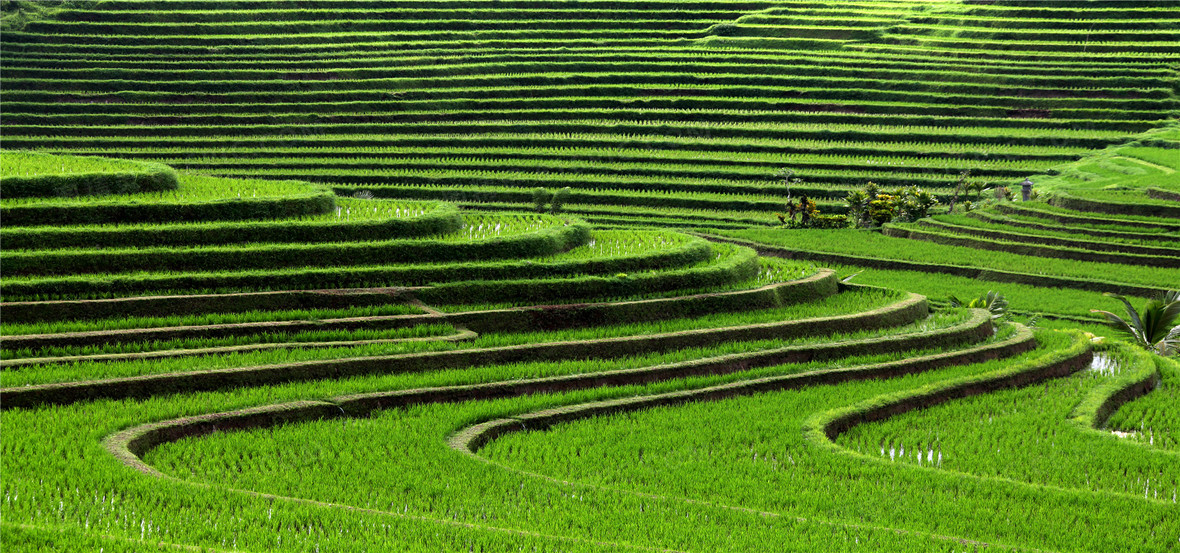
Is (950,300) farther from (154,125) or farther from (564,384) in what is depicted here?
(154,125)

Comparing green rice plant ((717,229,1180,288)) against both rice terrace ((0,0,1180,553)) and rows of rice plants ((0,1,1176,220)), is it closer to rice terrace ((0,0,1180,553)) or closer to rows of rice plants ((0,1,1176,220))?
rice terrace ((0,0,1180,553))

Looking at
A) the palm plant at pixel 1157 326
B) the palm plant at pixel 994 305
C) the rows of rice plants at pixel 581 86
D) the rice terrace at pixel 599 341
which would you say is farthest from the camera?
the rows of rice plants at pixel 581 86

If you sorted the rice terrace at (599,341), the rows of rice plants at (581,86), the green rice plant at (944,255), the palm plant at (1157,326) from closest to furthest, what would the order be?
the rice terrace at (599,341), the palm plant at (1157,326), the green rice plant at (944,255), the rows of rice plants at (581,86)

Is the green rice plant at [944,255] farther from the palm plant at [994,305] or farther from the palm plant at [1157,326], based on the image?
the palm plant at [1157,326]

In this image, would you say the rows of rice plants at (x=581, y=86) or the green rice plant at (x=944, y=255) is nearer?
the green rice plant at (x=944, y=255)

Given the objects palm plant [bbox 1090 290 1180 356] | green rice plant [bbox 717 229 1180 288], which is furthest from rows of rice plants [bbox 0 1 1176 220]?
palm plant [bbox 1090 290 1180 356]

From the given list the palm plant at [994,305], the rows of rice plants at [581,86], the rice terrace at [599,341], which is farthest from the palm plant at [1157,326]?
the rows of rice plants at [581,86]

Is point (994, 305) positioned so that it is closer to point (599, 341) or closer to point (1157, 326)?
point (1157, 326)
